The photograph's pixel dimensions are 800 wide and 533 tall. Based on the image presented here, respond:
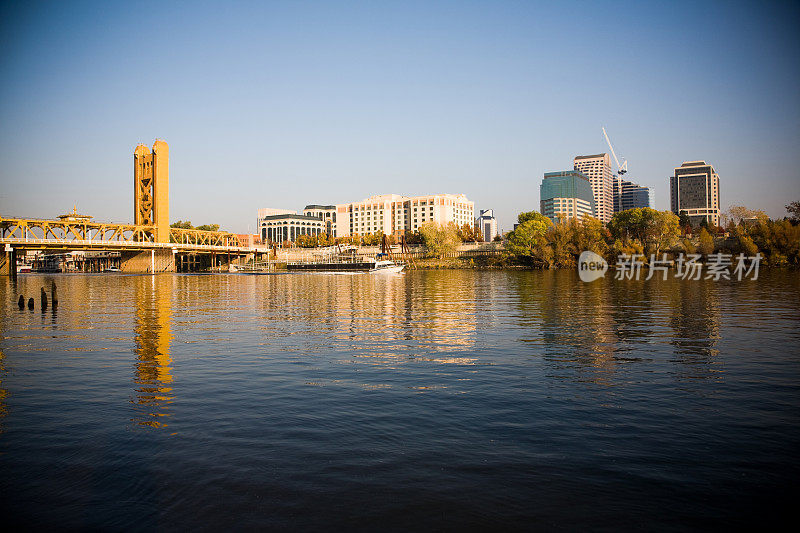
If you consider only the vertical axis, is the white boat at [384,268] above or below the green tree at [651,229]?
below

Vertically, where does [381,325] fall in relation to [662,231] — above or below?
below

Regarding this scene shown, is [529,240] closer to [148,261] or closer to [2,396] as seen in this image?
[148,261]

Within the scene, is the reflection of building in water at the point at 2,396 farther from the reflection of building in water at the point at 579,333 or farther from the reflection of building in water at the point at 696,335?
the reflection of building in water at the point at 696,335

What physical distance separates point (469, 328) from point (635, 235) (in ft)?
484

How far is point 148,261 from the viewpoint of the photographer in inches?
7539

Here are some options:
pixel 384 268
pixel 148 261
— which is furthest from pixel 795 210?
pixel 148 261

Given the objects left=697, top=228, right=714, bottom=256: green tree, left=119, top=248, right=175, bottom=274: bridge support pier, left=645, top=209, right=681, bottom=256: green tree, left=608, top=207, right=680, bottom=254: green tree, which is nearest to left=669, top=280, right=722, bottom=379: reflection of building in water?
left=697, top=228, right=714, bottom=256: green tree

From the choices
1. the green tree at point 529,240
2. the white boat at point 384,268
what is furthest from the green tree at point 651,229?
the white boat at point 384,268

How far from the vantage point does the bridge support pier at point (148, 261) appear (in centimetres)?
19138

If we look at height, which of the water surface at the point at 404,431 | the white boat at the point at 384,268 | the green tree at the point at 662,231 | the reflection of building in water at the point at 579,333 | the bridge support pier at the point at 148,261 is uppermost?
the green tree at the point at 662,231

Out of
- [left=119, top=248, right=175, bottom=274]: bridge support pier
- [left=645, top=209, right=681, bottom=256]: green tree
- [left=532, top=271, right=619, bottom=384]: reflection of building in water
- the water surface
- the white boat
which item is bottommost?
the water surface

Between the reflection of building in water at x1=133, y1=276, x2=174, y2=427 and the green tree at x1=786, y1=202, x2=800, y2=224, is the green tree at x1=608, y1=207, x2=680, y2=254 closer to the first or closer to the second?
the green tree at x1=786, y1=202, x2=800, y2=224

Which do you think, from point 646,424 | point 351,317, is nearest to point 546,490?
point 646,424

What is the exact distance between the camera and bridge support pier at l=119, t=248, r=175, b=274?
191m
